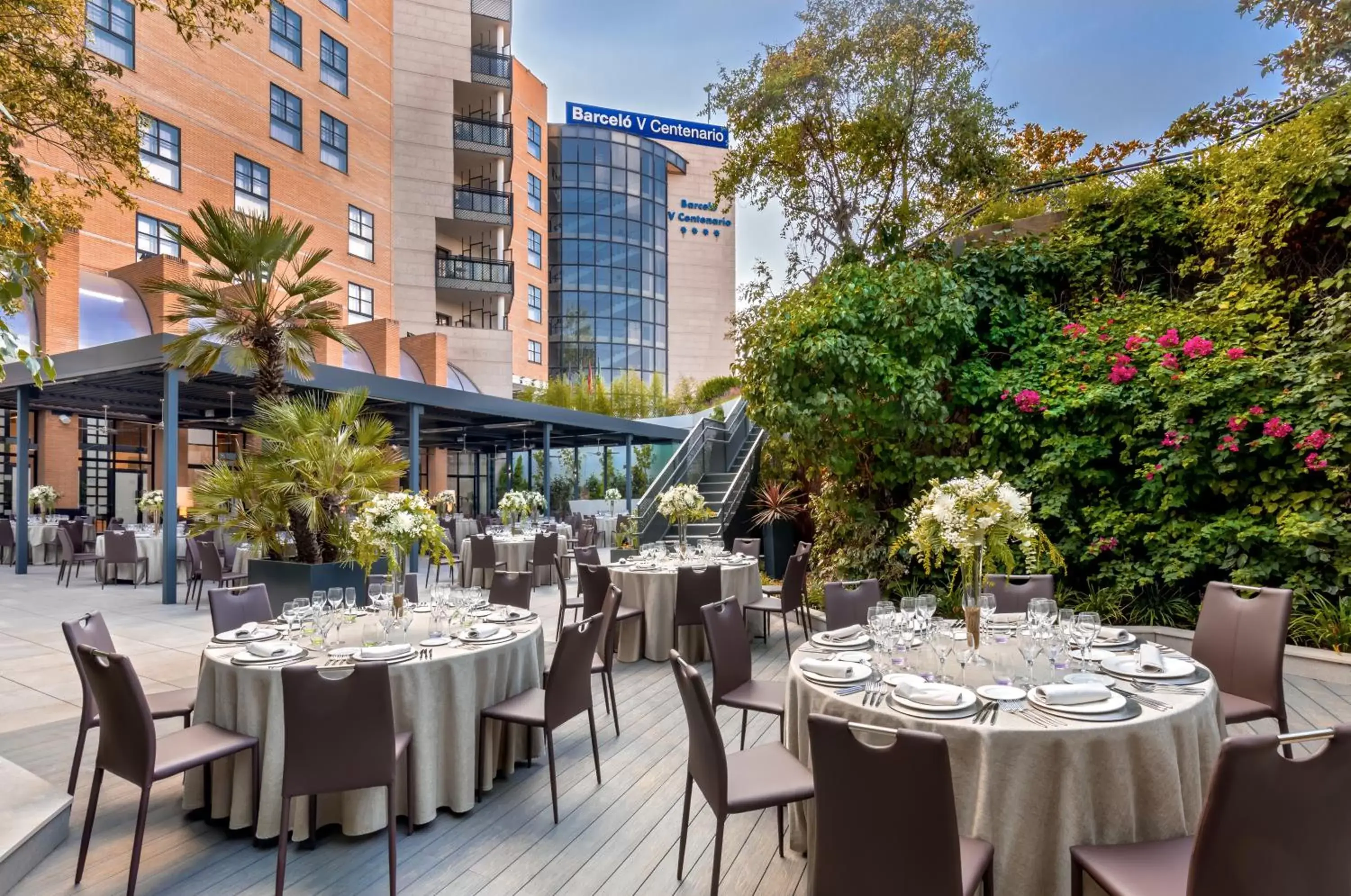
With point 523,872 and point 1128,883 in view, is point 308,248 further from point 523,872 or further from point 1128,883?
→ point 1128,883

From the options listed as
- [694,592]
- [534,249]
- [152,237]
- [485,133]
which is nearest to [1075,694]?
→ [694,592]

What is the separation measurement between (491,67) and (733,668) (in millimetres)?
27923

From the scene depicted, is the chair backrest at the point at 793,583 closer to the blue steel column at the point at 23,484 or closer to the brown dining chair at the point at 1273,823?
the brown dining chair at the point at 1273,823

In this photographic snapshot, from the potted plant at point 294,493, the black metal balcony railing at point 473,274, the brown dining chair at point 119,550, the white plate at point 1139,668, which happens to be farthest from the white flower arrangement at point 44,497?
the white plate at point 1139,668

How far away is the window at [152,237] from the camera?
16516mm

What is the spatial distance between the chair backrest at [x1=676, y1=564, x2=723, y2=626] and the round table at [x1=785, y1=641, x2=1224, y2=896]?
3.46 meters

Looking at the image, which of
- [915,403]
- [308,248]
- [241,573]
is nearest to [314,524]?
[241,573]

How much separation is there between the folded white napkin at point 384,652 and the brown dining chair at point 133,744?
54 cm

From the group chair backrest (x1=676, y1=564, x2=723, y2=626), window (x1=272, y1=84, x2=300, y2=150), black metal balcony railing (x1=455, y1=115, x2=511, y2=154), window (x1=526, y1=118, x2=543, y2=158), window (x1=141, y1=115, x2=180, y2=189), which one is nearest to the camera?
chair backrest (x1=676, y1=564, x2=723, y2=626)

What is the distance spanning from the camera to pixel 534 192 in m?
33.7

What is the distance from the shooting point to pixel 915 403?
286 inches

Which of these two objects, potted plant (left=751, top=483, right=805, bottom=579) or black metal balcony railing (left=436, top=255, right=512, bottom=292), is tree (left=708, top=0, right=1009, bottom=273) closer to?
potted plant (left=751, top=483, right=805, bottom=579)

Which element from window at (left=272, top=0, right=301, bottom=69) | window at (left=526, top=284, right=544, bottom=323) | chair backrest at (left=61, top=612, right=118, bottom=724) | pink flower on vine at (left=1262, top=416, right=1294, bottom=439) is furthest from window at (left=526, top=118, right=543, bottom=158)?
chair backrest at (left=61, top=612, right=118, bottom=724)

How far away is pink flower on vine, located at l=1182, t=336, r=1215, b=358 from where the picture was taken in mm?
6383
